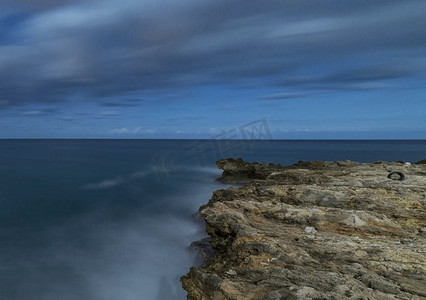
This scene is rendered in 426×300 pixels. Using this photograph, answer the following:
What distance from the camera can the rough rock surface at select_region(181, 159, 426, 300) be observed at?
7547mm

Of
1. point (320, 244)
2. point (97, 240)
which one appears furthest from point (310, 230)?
point (97, 240)

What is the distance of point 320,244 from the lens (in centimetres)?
1011

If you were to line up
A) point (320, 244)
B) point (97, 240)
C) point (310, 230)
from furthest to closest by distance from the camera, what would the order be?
point (97, 240) → point (310, 230) → point (320, 244)

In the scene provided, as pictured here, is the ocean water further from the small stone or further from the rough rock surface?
the small stone

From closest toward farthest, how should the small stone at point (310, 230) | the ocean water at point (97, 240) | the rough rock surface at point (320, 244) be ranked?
the rough rock surface at point (320, 244) < the small stone at point (310, 230) < the ocean water at point (97, 240)

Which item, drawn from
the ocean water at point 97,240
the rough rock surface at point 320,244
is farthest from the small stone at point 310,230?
the ocean water at point 97,240

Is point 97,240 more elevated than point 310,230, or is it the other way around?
point 310,230

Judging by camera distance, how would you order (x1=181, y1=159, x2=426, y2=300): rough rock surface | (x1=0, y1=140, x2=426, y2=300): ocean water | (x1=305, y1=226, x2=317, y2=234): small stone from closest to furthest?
(x1=181, y1=159, x2=426, y2=300): rough rock surface
(x1=305, y1=226, x2=317, y2=234): small stone
(x1=0, y1=140, x2=426, y2=300): ocean water

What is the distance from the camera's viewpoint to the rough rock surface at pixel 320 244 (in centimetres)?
755

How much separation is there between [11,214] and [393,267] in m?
26.7

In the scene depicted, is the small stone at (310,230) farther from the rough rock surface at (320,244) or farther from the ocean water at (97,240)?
the ocean water at (97,240)

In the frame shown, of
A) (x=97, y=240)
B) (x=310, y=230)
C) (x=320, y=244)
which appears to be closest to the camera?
(x=320, y=244)

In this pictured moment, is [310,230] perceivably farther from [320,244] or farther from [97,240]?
[97,240]

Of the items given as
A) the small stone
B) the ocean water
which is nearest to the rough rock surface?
the small stone
